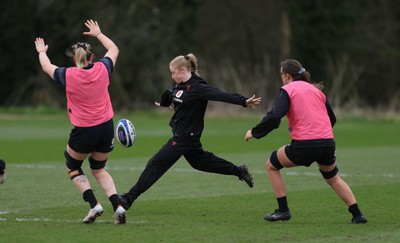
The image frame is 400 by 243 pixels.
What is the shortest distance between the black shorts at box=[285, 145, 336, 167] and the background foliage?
86.1ft

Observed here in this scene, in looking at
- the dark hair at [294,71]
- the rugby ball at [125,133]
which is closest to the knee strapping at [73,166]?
the rugby ball at [125,133]

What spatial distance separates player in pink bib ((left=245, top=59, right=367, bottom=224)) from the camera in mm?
9242

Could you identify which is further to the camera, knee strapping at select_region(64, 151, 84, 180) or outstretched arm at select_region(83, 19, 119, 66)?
outstretched arm at select_region(83, 19, 119, 66)

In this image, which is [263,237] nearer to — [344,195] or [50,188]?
[344,195]

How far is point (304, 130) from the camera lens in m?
9.30

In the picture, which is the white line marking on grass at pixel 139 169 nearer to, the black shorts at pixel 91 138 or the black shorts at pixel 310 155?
the black shorts at pixel 310 155

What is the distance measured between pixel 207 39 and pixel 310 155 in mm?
33649

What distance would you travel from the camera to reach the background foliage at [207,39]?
41.1m

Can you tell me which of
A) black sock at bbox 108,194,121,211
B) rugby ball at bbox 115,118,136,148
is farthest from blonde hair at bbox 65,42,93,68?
black sock at bbox 108,194,121,211

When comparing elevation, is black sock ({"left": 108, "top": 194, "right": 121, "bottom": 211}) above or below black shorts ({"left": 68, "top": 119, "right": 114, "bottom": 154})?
below

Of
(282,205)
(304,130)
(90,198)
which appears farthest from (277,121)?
(90,198)

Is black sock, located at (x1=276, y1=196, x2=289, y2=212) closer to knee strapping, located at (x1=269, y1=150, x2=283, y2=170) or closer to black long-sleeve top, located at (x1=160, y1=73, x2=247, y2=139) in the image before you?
knee strapping, located at (x1=269, y1=150, x2=283, y2=170)

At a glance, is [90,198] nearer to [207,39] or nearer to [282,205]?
[282,205]

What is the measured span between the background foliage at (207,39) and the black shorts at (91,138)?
2617 centimetres
